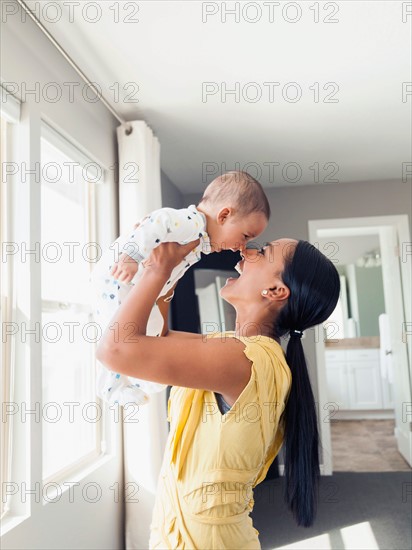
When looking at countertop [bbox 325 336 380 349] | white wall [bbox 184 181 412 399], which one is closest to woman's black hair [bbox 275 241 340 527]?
white wall [bbox 184 181 412 399]

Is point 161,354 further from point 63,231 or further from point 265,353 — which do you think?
point 63,231

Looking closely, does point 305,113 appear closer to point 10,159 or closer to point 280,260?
point 10,159

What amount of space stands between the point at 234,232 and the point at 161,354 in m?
0.58

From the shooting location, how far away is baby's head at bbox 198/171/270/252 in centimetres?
146

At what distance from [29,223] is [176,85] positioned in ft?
4.17

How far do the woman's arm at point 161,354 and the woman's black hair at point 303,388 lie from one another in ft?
0.57

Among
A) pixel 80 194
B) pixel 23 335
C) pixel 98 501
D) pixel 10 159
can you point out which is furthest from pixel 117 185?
pixel 98 501

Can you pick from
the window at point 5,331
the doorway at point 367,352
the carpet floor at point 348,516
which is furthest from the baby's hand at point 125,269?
the doorway at point 367,352

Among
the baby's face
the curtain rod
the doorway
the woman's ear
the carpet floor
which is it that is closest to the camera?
the woman's ear

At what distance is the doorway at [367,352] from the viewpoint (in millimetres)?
5098

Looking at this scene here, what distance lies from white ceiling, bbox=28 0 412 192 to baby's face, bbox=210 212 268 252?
3.96 ft

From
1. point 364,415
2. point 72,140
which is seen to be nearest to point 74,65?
point 72,140

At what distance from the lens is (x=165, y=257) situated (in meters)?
1.12

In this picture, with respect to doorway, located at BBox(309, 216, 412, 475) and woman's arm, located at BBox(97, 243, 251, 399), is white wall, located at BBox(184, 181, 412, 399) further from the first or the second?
woman's arm, located at BBox(97, 243, 251, 399)
